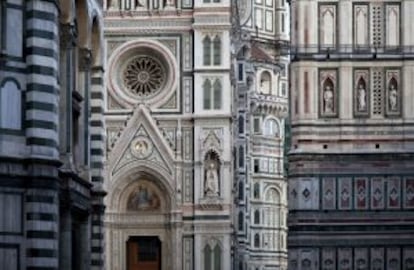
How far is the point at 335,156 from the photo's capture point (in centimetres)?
4400

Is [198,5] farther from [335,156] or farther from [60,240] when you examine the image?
[60,240]

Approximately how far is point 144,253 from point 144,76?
732 centimetres

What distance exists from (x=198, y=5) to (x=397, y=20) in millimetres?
12510

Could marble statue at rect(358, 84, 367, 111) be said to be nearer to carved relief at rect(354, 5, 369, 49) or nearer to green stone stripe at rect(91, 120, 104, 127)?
carved relief at rect(354, 5, 369, 49)

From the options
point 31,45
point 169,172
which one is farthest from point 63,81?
point 169,172

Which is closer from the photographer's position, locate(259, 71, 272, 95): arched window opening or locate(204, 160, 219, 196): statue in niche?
locate(204, 160, 219, 196): statue in niche

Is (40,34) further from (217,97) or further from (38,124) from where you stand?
(217,97)

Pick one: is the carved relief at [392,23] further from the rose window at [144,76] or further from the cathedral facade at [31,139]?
the cathedral facade at [31,139]

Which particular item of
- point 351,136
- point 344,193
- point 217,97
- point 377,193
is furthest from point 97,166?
point 217,97

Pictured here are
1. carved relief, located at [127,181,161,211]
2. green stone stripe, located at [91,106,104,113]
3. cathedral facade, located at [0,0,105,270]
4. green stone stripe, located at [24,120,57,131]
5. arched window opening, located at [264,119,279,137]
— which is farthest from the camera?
arched window opening, located at [264,119,279,137]

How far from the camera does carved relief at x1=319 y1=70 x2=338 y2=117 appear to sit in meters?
44.5

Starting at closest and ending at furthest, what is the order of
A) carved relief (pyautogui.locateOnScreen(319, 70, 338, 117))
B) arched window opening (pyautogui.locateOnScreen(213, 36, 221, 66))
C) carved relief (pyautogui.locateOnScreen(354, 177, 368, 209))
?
carved relief (pyautogui.locateOnScreen(354, 177, 368, 209)), carved relief (pyautogui.locateOnScreen(319, 70, 338, 117)), arched window opening (pyautogui.locateOnScreen(213, 36, 221, 66))

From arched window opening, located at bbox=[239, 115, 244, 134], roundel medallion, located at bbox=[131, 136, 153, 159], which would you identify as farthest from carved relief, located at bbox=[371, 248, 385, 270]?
arched window opening, located at bbox=[239, 115, 244, 134]

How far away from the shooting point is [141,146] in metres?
55.2
